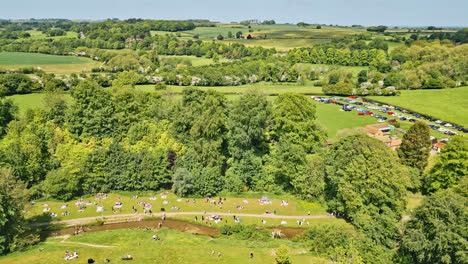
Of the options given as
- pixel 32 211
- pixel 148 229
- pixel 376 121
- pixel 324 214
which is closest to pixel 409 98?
pixel 376 121

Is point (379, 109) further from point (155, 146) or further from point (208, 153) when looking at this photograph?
point (155, 146)

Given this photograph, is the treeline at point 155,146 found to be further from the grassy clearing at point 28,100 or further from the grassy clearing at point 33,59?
the grassy clearing at point 33,59

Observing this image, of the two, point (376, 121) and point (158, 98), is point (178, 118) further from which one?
point (376, 121)

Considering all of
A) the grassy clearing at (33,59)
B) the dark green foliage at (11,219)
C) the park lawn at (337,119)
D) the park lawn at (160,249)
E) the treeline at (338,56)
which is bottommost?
the park lawn at (160,249)

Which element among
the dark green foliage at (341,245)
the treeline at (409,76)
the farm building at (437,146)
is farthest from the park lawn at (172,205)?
the treeline at (409,76)

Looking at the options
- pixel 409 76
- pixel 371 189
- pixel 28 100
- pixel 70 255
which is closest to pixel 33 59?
pixel 28 100

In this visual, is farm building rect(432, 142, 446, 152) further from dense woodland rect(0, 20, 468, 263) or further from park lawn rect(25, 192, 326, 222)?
park lawn rect(25, 192, 326, 222)
